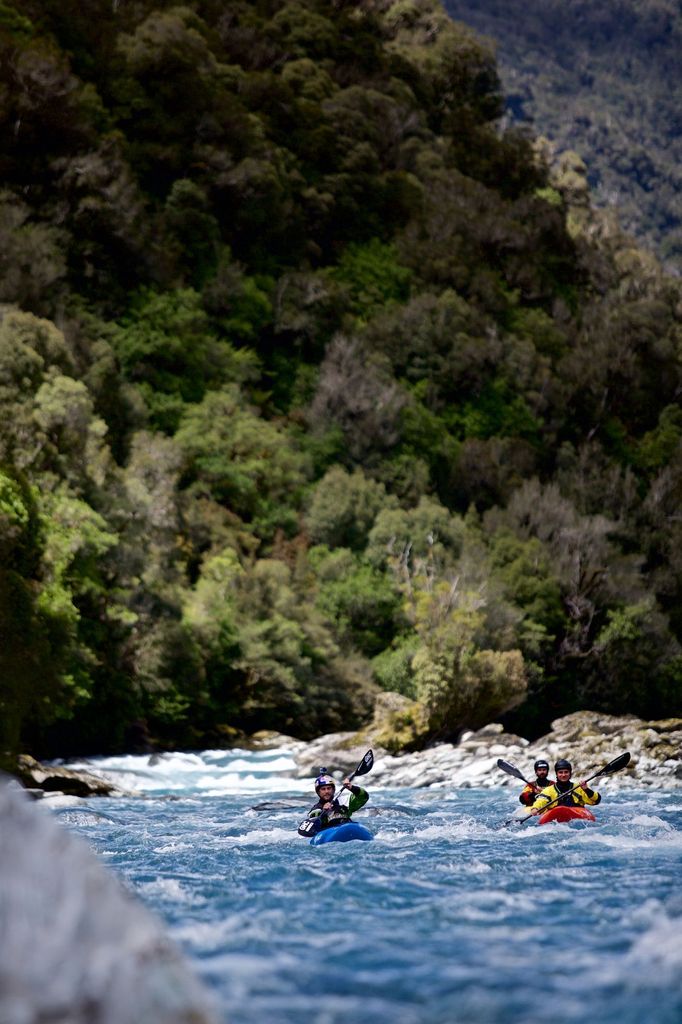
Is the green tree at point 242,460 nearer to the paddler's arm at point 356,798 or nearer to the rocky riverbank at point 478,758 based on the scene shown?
the rocky riverbank at point 478,758

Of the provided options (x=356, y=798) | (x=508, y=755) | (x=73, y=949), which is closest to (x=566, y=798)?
(x=356, y=798)

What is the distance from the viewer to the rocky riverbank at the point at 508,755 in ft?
78.1

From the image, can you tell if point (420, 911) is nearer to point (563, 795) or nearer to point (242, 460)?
point (563, 795)

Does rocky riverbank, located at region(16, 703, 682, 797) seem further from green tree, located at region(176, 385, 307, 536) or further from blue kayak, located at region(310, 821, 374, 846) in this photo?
green tree, located at region(176, 385, 307, 536)

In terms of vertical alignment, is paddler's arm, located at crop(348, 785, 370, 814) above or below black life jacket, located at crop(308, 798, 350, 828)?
below

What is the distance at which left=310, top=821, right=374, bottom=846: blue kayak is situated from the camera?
46.2 feet

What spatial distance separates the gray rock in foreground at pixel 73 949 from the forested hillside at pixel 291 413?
17668mm

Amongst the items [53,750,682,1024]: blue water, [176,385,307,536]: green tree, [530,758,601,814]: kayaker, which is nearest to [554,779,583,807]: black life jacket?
[530,758,601,814]: kayaker

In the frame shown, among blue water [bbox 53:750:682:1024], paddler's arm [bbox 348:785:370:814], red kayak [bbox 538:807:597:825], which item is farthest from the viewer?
red kayak [bbox 538:807:597:825]

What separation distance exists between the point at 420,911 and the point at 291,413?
40.5 meters

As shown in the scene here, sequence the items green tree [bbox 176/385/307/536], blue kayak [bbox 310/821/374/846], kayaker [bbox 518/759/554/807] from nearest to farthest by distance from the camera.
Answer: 1. blue kayak [bbox 310/821/374/846]
2. kayaker [bbox 518/759/554/807]
3. green tree [bbox 176/385/307/536]

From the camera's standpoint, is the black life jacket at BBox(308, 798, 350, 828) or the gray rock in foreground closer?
the gray rock in foreground

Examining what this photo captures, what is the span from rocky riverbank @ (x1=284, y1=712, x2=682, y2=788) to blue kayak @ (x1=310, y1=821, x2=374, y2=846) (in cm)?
999

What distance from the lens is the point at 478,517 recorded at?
155 feet
